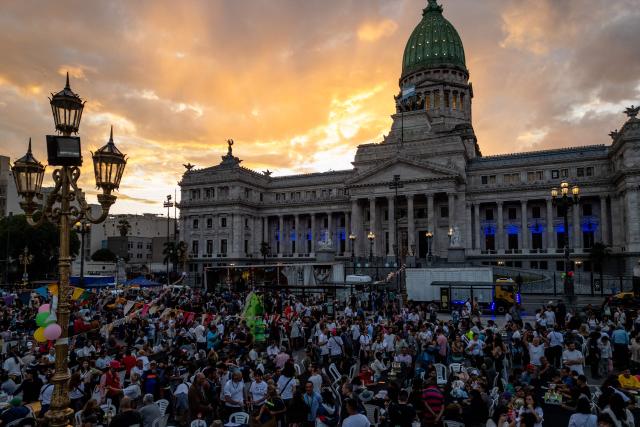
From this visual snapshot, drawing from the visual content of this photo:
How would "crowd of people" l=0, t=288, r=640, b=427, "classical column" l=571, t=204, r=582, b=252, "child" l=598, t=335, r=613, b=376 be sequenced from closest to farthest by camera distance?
"crowd of people" l=0, t=288, r=640, b=427, "child" l=598, t=335, r=613, b=376, "classical column" l=571, t=204, r=582, b=252

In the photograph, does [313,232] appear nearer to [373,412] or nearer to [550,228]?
[550,228]

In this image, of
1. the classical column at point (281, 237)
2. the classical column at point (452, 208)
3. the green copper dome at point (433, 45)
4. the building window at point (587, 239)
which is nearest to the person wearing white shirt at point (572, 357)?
the classical column at point (452, 208)

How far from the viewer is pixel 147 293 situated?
1678 inches

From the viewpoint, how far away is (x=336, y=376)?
570 inches

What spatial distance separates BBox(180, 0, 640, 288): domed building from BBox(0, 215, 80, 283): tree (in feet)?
69.0

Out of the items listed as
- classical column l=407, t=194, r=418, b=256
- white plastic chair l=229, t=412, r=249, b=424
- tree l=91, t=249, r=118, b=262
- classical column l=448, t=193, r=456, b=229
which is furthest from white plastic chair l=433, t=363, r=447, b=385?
tree l=91, t=249, r=118, b=262

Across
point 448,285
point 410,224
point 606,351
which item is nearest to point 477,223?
point 410,224

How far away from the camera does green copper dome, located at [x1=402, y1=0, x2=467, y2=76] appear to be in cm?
8588

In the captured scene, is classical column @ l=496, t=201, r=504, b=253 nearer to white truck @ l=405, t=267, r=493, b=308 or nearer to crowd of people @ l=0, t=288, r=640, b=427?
white truck @ l=405, t=267, r=493, b=308

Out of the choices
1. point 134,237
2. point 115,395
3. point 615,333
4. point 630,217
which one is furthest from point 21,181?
point 134,237

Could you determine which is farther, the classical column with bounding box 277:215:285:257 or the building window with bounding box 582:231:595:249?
the classical column with bounding box 277:215:285:257

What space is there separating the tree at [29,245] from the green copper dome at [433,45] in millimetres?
67892

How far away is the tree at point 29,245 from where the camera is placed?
7206 cm

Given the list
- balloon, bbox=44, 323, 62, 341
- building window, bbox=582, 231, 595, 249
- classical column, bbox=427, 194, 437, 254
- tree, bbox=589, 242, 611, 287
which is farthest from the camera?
classical column, bbox=427, 194, 437, 254
